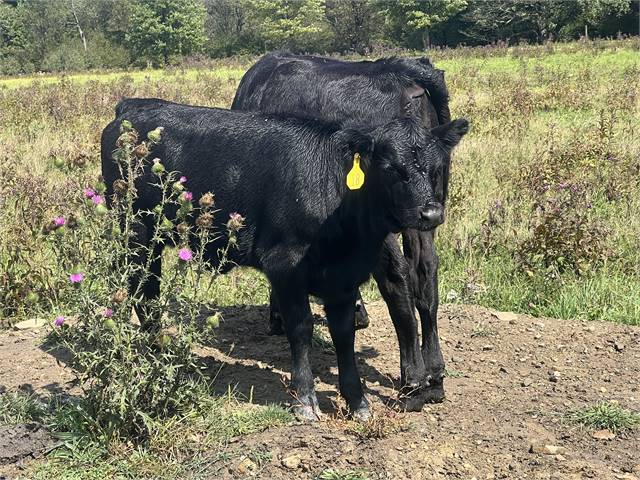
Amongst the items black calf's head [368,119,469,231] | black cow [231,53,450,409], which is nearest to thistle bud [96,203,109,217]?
black calf's head [368,119,469,231]

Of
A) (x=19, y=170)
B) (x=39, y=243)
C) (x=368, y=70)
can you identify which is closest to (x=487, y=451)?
(x=368, y=70)

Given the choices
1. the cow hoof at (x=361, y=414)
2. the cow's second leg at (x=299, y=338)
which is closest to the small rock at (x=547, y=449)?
the cow hoof at (x=361, y=414)

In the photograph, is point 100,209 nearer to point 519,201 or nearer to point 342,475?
point 342,475

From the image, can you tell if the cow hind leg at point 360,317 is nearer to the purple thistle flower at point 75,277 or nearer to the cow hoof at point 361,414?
the cow hoof at point 361,414

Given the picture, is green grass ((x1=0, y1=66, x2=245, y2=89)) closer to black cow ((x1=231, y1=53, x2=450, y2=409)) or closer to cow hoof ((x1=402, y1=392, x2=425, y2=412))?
black cow ((x1=231, y1=53, x2=450, y2=409))

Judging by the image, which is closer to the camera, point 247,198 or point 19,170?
point 247,198

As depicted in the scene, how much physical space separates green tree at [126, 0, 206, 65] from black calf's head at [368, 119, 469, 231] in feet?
250

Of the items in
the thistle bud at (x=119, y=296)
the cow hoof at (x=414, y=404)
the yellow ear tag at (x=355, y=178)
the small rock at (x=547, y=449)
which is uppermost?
the yellow ear tag at (x=355, y=178)

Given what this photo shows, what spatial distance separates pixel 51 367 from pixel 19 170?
6.14m

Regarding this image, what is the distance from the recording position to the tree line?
50.6 meters

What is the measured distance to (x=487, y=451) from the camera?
4062mm

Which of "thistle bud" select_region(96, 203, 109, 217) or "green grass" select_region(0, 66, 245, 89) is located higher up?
"thistle bud" select_region(96, 203, 109, 217)

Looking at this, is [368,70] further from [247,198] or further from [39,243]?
[39,243]

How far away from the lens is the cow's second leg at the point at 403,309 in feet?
15.8
